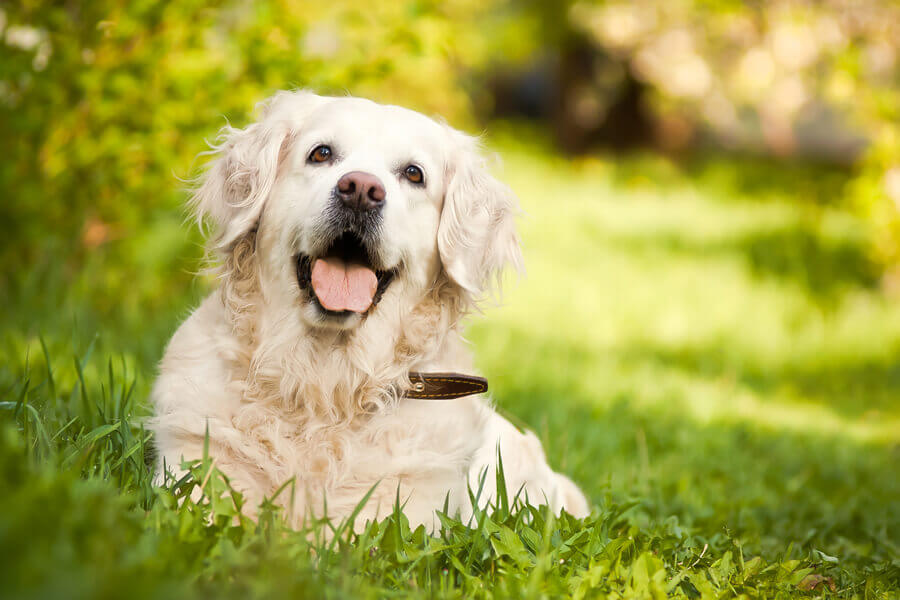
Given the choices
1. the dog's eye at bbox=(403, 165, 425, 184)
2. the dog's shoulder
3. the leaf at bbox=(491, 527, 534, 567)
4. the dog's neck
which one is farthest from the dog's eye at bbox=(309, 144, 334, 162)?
the leaf at bbox=(491, 527, 534, 567)

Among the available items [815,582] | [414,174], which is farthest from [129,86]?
[815,582]

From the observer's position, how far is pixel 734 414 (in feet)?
17.3

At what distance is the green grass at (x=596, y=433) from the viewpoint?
69.1 inches

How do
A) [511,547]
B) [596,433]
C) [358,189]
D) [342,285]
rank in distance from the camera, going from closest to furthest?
[511,547] < [358,189] < [342,285] < [596,433]

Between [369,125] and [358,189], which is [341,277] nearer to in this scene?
[358,189]

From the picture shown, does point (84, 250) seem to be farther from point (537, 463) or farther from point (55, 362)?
point (537, 463)

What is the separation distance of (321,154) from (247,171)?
0.27 m

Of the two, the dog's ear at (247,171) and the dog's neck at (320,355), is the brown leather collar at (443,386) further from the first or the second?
the dog's ear at (247,171)

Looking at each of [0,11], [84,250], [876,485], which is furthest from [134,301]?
[876,485]

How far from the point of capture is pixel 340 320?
8.34 feet

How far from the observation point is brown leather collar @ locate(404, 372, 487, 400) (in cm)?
265

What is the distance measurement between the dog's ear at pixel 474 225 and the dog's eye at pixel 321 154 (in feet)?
1.44

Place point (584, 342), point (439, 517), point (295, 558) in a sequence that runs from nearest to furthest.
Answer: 1. point (295, 558)
2. point (439, 517)
3. point (584, 342)

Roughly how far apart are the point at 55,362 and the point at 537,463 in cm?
201
